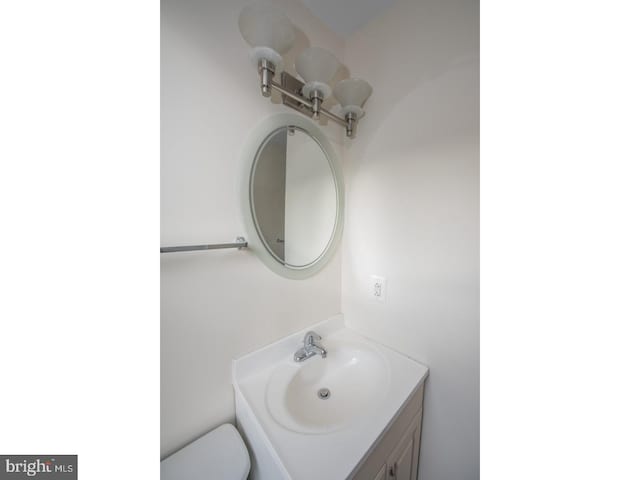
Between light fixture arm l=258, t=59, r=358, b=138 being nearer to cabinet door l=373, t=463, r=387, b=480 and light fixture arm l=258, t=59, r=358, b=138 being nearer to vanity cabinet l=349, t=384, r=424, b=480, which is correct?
vanity cabinet l=349, t=384, r=424, b=480

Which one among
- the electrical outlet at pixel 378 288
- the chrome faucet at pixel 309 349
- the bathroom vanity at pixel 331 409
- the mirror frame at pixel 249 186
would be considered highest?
the mirror frame at pixel 249 186

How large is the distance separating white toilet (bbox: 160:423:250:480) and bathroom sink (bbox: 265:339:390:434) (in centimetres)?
17

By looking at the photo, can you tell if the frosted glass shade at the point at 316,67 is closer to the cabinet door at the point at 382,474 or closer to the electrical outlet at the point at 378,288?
the electrical outlet at the point at 378,288

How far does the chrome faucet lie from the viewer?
96 centimetres

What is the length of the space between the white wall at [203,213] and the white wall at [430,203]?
57cm

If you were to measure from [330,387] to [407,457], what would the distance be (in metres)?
0.39

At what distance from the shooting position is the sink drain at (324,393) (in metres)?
0.92

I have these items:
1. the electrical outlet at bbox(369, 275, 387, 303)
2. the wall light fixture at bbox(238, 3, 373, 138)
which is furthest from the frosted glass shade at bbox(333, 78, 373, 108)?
the electrical outlet at bbox(369, 275, 387, 303)

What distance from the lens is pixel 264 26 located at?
27.2 inches

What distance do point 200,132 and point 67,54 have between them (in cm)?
54

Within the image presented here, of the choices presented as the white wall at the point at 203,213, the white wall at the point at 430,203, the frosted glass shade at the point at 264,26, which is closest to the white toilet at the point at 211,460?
the white wall at the point at 203,213
